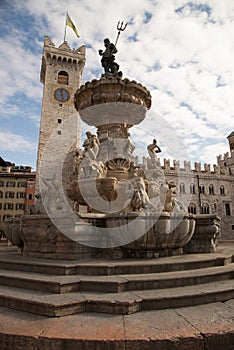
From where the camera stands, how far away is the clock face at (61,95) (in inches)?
1742

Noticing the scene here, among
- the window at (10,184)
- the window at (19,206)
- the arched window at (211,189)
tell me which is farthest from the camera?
the arched window at (211,189)

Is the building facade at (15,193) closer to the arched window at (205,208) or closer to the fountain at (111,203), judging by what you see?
the arched window at (205,208)

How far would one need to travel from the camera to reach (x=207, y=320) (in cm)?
263

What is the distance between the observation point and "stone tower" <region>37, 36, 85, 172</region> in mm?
42500

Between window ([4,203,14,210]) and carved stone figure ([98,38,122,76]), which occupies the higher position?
carved stone figure ([98,38,122,76])

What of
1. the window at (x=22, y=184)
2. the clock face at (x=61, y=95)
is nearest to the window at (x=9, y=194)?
the window at (x=22, y=184)

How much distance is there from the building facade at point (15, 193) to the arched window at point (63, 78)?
1879 centimetres

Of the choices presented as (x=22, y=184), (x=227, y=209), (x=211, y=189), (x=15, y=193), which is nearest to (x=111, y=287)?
(x=15, y=193)

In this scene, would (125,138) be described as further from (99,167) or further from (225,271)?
(225,271)

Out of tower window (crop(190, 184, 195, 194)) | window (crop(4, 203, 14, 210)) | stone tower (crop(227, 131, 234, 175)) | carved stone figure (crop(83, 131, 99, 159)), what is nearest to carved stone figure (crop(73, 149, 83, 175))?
carved stone figure (crop(83, 131, 99, 159))

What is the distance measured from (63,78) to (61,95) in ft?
15.4

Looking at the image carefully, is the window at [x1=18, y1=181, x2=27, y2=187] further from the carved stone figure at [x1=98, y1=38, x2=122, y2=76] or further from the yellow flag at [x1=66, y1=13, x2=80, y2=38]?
the carved stone figure at [x1=98, y1=38, x2=122, y2=76]

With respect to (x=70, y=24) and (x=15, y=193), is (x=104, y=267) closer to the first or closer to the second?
(x=15, y=193)

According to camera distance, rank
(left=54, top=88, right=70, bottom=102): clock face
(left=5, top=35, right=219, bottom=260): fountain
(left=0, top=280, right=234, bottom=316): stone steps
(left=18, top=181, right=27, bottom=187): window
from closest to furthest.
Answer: (left=0, top=280, right=234, bottom=316): stone steps < (left=5, top=35, right=219, bottom=260): fountain < (left=18, top=181, right=27, bottom=187): window < (left=54, top=88, right=70, bottom=102): clock face
